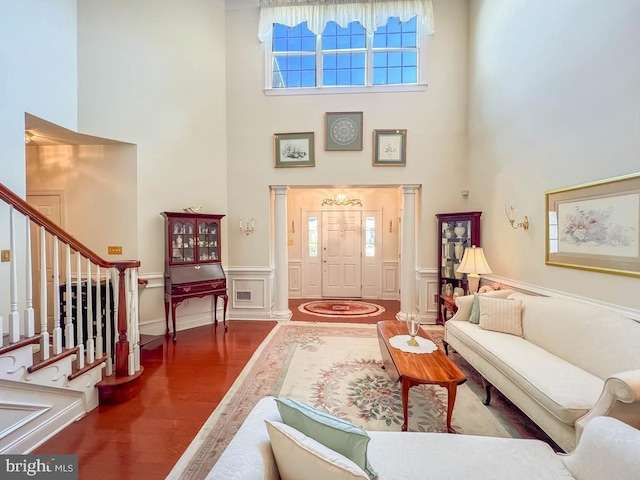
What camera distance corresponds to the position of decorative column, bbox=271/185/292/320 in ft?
16.1

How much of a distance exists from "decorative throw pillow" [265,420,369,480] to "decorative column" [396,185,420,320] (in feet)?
13.4

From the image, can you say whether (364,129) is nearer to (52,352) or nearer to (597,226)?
(597,226)

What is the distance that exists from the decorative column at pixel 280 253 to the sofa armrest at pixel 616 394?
3946mm

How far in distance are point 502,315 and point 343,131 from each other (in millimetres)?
3497

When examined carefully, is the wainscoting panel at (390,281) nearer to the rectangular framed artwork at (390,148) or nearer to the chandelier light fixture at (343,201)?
the chandelier light fixture at (343,201)

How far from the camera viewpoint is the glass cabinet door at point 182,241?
13.5 feet

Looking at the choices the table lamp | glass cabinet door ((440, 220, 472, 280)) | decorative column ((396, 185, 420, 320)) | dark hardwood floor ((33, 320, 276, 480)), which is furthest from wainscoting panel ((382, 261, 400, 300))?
dark hardwood floor ((33, 320, 276, 480))

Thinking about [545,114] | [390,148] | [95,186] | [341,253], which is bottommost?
[341,253]

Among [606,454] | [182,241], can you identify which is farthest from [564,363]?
[182,241]

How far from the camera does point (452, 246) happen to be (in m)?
4.52

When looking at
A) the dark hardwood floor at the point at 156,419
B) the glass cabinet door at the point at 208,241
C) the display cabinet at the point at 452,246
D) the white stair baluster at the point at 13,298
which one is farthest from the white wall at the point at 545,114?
the white stair baluster at the point at 13,298

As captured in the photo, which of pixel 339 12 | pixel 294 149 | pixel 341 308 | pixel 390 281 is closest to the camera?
pixel 339 12

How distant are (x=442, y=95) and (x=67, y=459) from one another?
593cm

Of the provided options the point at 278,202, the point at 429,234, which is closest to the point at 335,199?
the point at 278,202
